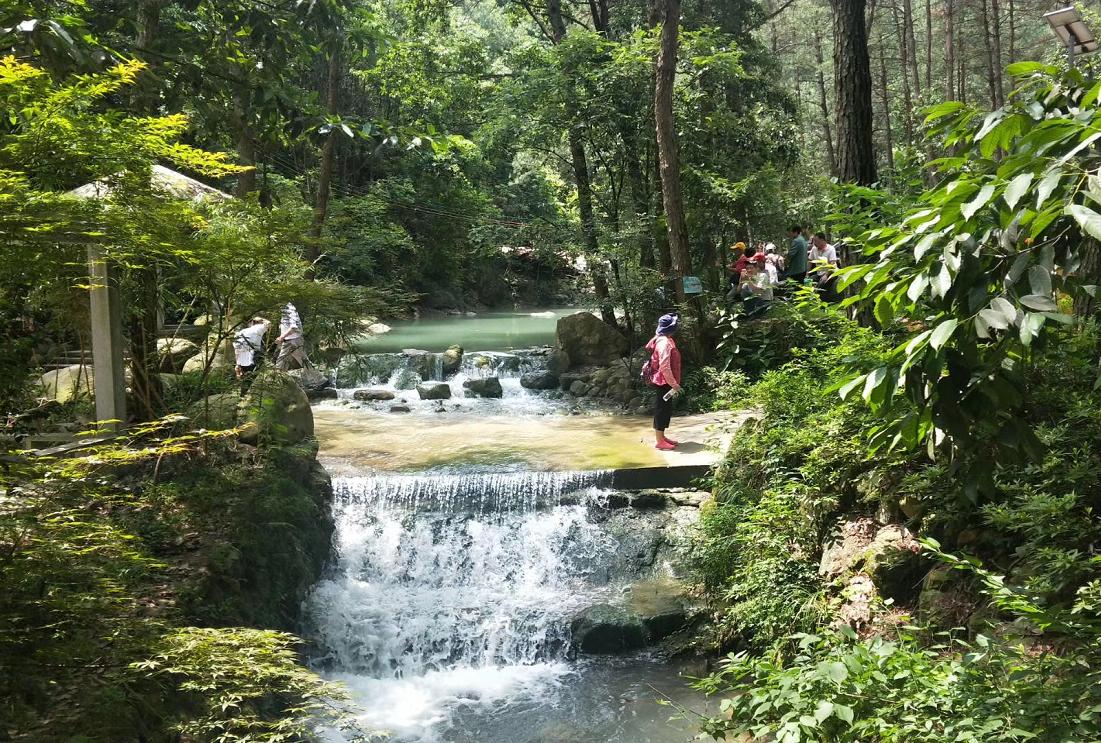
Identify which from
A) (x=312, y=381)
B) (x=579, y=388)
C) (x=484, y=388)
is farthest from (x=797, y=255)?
(x=312, y=381)

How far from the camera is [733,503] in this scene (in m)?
7.21

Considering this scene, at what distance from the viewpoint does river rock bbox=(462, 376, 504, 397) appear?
15.2 meters

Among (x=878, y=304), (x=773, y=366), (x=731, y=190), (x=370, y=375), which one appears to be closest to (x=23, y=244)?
(x=878, y=304)

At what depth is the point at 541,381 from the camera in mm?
15523

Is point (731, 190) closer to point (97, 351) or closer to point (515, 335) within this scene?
point (97, 351)

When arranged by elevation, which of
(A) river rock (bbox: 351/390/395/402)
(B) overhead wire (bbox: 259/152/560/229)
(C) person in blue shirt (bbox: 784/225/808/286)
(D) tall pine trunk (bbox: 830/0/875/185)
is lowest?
(A) river rock (bbox: 351/390/395/402)

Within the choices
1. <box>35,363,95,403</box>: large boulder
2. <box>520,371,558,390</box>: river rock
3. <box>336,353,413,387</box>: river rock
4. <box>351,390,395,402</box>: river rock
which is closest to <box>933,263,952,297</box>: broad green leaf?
<box>35,363,95,403</box>: large boulder

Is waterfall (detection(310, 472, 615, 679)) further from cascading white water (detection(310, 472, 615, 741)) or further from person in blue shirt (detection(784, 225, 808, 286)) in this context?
person in blue shirt (detection(784, 225, 808, 286))

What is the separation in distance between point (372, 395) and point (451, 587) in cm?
717

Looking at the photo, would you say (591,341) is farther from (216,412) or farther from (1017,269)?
(1017,269)

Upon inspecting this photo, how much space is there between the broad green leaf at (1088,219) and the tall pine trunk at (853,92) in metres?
6.82

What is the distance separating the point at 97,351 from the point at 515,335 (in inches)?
685

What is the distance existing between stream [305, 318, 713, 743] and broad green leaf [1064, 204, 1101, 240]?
4.60 m

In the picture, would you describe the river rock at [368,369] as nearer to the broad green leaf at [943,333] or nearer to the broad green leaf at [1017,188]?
the broad green leaf at [943,333]
